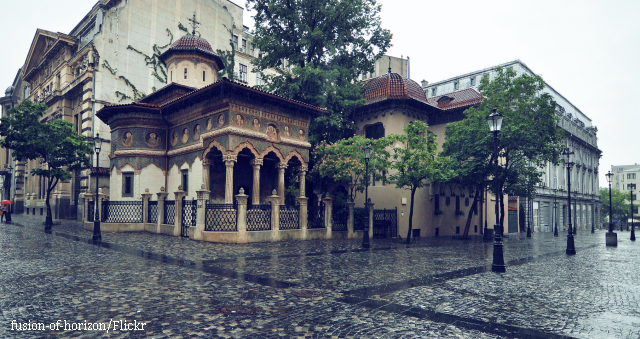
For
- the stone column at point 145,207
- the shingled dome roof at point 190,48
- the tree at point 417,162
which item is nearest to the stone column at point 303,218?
the tree at point 417,162

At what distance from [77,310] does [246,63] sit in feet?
147

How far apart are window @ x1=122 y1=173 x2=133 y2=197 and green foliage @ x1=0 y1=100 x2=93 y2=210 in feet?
15.8

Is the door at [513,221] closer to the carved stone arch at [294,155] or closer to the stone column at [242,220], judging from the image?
the carved stone arch at [294,155]

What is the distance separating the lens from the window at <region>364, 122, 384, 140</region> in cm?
2945

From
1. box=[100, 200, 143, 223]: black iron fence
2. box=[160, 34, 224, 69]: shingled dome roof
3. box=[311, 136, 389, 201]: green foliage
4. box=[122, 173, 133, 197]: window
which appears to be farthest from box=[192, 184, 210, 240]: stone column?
box=[160, 34, 224, 69]: shingled dome roof

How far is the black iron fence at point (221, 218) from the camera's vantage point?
1812 cm

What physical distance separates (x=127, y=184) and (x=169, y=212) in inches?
249

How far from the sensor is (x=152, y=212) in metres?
23.0

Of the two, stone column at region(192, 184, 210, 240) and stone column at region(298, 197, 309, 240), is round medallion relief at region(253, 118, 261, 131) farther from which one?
stone column at region(192, 184, 210, 240)

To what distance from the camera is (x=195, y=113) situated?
23562 mm

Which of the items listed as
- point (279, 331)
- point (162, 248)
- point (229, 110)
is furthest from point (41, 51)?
point (279, 331)

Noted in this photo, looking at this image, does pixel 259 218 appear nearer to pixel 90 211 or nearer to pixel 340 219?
pixel 340 219

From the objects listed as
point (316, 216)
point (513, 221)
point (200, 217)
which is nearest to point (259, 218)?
point (200, 217)

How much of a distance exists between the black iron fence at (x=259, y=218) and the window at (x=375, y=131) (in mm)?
12751
